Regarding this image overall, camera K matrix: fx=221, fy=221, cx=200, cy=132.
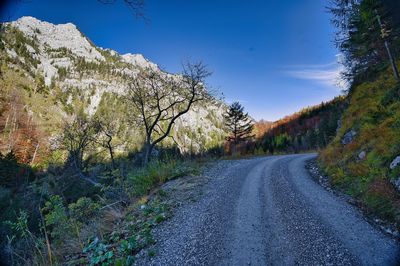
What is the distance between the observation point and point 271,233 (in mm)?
4027

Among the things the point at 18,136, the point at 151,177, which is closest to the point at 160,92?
the point at 151,177

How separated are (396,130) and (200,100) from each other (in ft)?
54.9

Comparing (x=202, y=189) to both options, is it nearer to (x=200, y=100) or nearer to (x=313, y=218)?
(x=313, y=218)

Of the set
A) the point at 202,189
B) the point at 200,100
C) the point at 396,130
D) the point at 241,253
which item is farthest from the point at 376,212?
the point at 200,100

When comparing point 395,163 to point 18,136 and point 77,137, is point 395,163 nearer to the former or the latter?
point 77,137

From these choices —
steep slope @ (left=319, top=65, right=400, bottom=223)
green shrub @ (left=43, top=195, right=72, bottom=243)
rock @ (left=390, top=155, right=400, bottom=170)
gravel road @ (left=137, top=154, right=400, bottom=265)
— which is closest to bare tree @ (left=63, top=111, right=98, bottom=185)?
green shrub @ (left=43, top=195, right=72, bottom=243)

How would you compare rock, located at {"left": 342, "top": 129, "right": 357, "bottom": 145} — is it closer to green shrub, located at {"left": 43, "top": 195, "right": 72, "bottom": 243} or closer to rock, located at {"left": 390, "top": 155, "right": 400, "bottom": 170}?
rock, located at {"left": 390, "top": 155, "right": 400, "bottom": 170}

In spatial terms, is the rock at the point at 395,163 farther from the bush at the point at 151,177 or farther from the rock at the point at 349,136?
the bush at the point at 151,177

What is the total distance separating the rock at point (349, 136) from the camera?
11.2m

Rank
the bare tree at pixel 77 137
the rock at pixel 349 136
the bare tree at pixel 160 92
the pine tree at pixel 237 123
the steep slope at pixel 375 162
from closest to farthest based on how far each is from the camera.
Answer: the steep slope at pixel 375 162, the rock at pixel 349 136, the bare tree at pixel 160 92, the bare tree at pixel 77 137, the pine tree at pixel 237 123

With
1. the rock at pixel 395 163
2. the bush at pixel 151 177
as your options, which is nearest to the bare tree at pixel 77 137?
the bush at pixel 151 177

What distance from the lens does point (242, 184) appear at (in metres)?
7.94

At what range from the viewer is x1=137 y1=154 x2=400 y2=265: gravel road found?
3250 millimetres

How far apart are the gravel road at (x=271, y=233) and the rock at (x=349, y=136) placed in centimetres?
615
